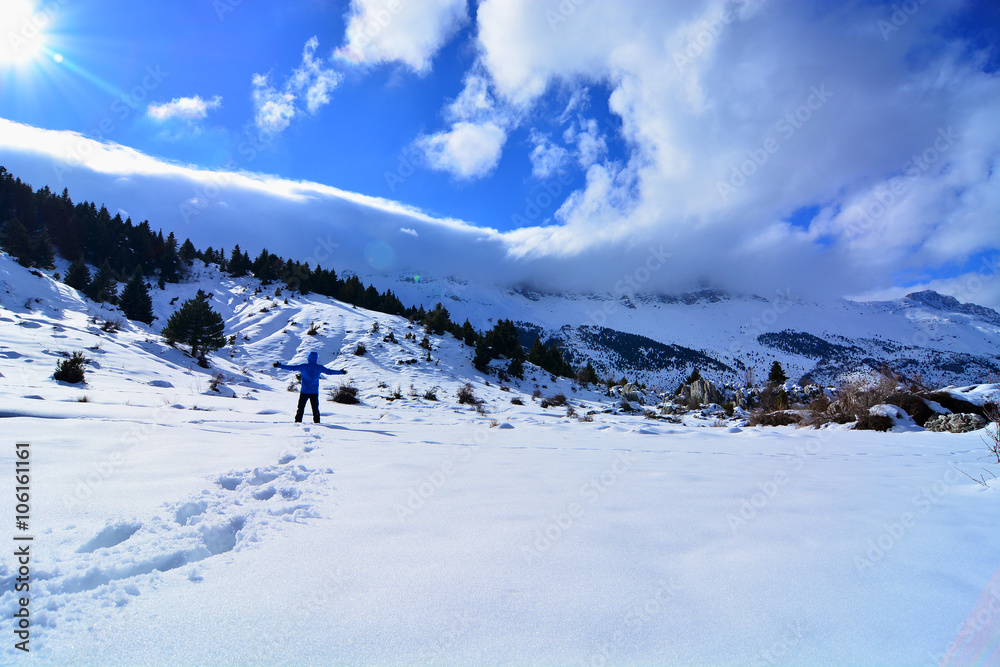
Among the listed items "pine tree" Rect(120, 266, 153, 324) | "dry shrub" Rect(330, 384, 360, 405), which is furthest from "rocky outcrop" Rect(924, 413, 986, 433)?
"pine tree" Rect(120, 266, 153, 324)

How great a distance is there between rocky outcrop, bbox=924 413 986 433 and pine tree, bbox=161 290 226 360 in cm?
2325

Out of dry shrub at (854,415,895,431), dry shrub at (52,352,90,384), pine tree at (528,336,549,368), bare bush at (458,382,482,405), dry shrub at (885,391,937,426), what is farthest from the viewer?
pine tree at (528,336,549,368)

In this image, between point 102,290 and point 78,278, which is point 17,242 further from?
point 102,290

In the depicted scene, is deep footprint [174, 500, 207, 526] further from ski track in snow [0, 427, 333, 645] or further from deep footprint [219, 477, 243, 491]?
deep footprint [219, 477, 243, 491]

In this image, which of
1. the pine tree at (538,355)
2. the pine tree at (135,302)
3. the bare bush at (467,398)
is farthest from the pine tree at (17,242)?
the pine tree at (538,355)

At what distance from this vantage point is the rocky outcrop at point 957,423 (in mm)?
6720

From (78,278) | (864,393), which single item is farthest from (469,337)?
(78,278)

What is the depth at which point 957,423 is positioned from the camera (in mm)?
6848

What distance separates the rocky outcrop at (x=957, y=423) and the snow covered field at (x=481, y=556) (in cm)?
371

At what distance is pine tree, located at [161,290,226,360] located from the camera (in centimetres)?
1819

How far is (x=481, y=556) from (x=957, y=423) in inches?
367

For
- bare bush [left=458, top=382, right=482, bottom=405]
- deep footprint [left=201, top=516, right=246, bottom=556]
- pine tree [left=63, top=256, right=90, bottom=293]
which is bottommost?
bare bush [left=458, top=382, right=482, bottom=405]

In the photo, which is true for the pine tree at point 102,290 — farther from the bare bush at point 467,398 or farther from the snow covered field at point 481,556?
the snow covered field at point 481,556

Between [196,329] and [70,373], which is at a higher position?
[196,329]
